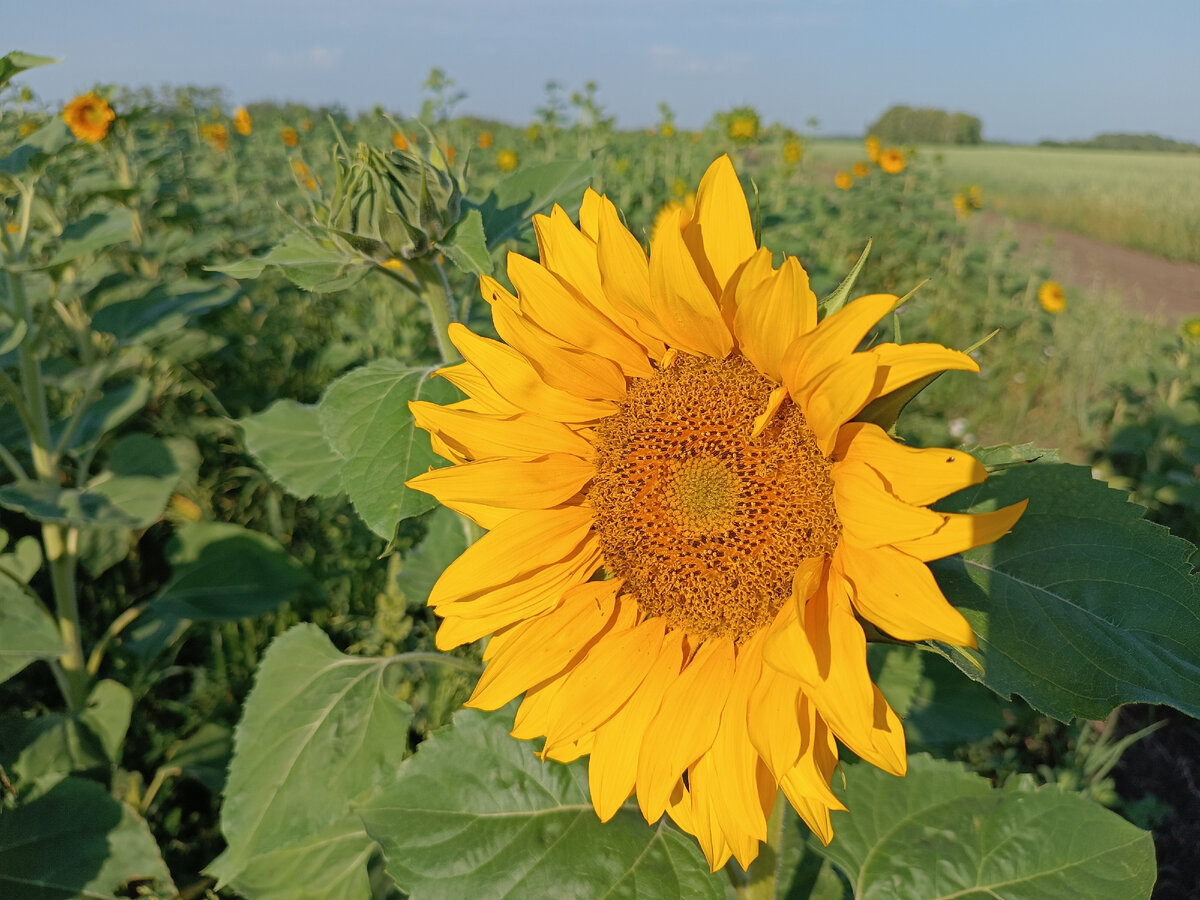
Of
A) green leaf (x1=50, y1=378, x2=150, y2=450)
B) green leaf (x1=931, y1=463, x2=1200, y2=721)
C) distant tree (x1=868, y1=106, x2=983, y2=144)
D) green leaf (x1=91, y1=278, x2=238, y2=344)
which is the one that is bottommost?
green leaf (x1=50, y1=378, x2=150, y2=450)

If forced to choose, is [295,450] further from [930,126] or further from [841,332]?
[930,126]

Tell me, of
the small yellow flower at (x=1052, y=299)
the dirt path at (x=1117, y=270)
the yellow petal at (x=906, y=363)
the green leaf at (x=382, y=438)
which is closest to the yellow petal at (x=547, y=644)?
the green leaf at (x=382, y=438)

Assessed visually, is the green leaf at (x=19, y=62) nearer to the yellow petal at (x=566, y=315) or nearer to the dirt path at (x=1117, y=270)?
the yellow petal at (x=566, y=315)

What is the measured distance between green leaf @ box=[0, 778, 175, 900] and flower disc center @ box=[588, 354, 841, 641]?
1.57m

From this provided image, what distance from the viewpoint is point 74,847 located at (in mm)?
1899

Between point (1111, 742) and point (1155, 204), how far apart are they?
15540 millimetres

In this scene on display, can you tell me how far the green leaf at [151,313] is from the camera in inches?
108

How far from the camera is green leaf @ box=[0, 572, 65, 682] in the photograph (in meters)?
2.03

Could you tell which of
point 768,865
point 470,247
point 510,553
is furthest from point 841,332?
point 768,865

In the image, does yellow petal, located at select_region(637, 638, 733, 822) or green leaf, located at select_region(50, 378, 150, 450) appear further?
green leaf, located at select_region(50, 378, 150, 450)

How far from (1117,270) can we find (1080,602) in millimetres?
13011

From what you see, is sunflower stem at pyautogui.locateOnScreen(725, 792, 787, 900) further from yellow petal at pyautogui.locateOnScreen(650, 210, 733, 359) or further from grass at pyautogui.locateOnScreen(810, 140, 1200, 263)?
grass at pyautogui.locateOnScreen(810, 140, 1200, 263)

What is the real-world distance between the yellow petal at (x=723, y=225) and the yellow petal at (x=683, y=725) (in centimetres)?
46

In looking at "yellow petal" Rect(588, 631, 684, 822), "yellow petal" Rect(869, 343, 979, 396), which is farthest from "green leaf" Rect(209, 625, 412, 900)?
"yellow petal" Rect(869, 343, 979, 396)
